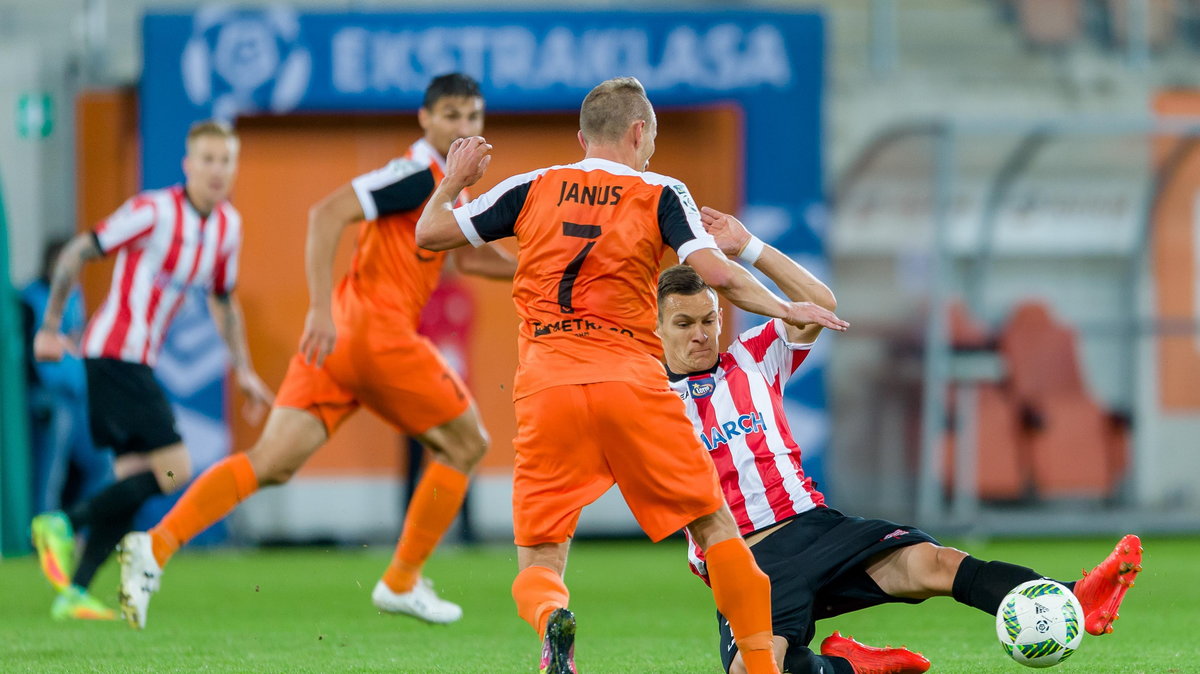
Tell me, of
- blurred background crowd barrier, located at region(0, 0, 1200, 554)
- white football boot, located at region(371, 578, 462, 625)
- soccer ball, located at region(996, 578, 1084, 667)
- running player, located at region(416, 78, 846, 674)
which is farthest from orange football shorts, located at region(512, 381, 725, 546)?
blurred background crowd barrier, located at region(0, 0, 1200, 554)

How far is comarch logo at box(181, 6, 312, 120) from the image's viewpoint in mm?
10867

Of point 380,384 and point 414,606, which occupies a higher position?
point 380,384

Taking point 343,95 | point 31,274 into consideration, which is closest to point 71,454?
point 31,274

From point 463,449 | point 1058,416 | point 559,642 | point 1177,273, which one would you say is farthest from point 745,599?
point 1177,273

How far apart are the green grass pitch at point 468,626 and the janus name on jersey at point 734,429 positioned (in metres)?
0.79

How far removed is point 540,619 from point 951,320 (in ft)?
26.6

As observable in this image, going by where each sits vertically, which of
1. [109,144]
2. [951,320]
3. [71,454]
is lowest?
[71,454]

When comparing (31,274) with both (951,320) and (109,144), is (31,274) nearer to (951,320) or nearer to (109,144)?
(109,144)

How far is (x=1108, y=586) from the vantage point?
4.38m

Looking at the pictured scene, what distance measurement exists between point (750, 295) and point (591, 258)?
1.46 ft

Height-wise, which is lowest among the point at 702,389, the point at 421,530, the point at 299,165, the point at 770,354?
the point at 421,530

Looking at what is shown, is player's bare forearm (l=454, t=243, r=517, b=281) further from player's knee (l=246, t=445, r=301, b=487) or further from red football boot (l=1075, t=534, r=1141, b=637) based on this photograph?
red football boot (l=1075, t=534, r=1141, b=637)

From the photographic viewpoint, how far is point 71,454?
11141 millimetres

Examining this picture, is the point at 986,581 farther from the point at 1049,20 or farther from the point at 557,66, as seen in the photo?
the point at 1049,20
